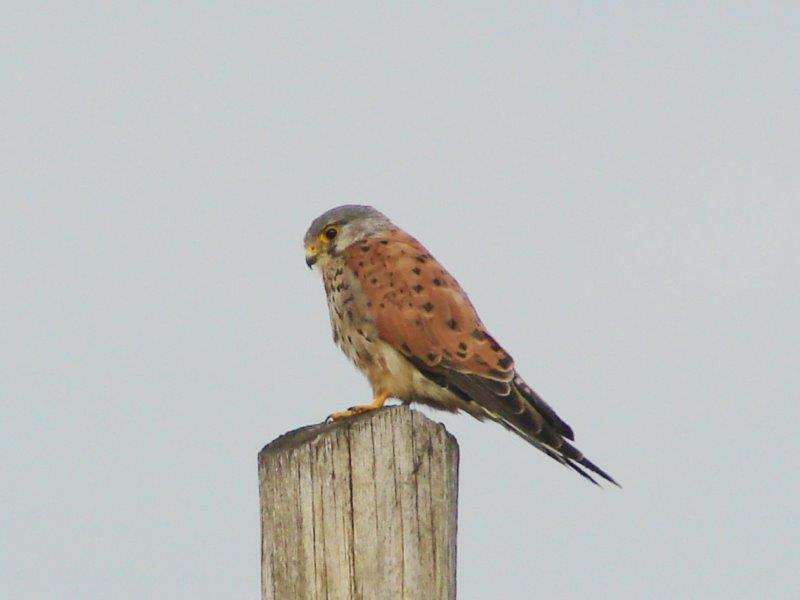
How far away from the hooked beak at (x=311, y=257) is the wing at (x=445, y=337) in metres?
0.41

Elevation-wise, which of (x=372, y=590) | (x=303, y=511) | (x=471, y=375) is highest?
(x=471, y=375)

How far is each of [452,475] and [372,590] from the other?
0.37 meters

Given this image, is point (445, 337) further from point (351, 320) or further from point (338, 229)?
point (338, 229)

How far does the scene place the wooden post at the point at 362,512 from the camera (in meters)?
3.10

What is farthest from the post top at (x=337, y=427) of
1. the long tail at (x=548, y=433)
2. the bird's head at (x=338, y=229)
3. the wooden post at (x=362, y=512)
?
the bird's head at (x=338, y=229)

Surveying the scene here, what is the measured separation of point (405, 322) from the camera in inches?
215

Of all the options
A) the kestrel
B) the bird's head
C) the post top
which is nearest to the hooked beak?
the bird's head

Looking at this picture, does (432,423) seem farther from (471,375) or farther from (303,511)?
(471,375)

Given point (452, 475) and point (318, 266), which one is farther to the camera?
point (318, 266)

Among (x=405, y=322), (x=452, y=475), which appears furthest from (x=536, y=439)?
(x=452, y=475)

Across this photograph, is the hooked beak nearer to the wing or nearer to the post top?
the wing

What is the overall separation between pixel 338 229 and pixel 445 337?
111 cm

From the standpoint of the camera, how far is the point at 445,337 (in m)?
5.41

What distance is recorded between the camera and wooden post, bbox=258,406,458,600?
310 centimetres
